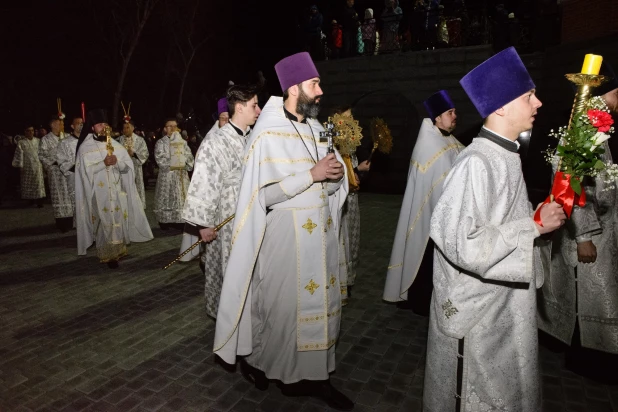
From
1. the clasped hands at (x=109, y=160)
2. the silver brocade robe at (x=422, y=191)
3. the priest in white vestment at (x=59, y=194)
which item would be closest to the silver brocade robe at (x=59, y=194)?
the priest in white vestment at (x=59, y=194)

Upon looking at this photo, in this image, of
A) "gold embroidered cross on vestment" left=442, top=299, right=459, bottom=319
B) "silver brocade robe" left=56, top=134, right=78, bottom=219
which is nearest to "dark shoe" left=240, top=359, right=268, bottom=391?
"gold embroidered cross on vestment" left=442, top=299, right=459, bottom=319

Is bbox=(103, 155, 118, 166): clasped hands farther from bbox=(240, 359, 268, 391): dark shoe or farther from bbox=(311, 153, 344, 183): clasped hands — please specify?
bbox=(311, 153, 344, 183): clasped hands

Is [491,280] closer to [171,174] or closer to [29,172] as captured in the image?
[171,174]

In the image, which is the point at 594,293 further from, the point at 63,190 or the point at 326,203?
the point at 63,190

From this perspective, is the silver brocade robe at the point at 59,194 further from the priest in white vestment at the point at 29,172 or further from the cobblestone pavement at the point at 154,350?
the priest in white vestment at the point at 29,172

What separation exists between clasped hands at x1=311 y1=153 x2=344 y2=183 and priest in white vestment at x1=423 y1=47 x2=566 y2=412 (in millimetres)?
966

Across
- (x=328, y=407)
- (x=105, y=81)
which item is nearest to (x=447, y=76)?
(x=328, y=407)

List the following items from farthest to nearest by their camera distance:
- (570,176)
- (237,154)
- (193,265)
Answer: (193,265), (237,154), (570,176)

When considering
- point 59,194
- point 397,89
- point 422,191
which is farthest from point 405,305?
point 397,89

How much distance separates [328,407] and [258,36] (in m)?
24.8

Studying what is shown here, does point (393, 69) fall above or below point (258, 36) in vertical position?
below

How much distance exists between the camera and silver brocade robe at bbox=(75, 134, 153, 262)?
284 inches

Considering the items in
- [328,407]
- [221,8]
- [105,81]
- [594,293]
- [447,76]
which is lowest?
[328,407]

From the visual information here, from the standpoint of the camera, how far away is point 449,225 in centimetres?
226
